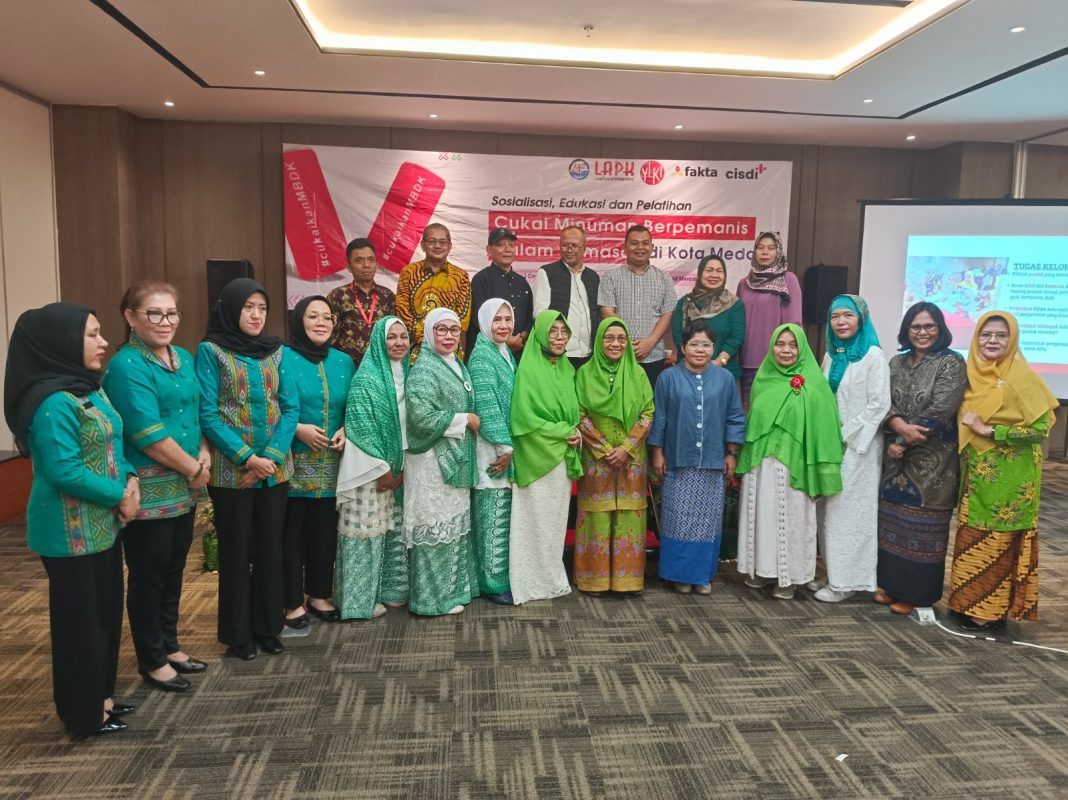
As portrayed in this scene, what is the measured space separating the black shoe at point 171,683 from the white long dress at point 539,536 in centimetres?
147

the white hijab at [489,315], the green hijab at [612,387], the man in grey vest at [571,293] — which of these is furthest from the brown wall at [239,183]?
the green hijab at [612,387]

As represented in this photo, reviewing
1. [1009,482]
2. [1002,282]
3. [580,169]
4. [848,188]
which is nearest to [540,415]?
[1009,482]

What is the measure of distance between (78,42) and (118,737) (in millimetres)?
4129

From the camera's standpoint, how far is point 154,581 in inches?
103

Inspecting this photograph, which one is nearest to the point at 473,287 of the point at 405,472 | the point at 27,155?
the point at 405,472

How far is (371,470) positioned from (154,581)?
944 mm

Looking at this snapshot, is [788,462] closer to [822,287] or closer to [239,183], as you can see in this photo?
[822,287]

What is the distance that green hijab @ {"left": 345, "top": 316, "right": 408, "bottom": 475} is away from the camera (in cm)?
318

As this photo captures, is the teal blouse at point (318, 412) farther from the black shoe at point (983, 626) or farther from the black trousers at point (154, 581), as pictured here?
the black shoe at point (983, 626)

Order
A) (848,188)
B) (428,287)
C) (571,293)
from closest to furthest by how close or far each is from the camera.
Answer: (428,287) → (571,293) → (848,188)

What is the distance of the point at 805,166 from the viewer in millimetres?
6945

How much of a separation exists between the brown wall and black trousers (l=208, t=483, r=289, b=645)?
414 cm

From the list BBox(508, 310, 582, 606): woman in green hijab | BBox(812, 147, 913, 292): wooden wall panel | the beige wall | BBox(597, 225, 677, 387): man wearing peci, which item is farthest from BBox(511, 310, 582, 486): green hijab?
BBox(812, 147, 913, 292): wooden wall panel

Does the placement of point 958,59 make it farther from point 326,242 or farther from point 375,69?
point 326,242
